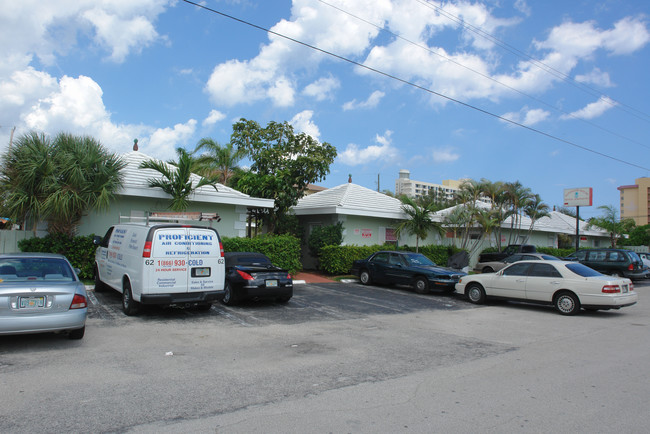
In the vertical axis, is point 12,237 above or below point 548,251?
below

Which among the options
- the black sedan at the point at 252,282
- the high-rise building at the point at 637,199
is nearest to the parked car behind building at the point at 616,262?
the black sedan at the point at 252,282

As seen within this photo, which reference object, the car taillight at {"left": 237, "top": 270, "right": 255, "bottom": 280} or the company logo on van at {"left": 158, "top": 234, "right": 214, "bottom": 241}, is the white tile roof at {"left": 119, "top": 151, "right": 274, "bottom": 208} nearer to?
the car taillight at {"left": 237, "top": 270, "right": 255, "bottom": 280}

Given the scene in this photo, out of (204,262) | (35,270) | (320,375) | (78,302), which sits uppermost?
(204,262)

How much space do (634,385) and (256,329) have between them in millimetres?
6286

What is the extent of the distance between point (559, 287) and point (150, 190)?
12.8 m

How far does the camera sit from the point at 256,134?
20453mm

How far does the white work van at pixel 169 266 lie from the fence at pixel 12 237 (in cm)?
560

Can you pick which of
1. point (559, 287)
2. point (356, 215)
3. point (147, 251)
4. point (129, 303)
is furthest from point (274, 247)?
point (559, 287)

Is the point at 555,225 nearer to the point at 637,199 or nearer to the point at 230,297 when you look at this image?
the point at 230,297

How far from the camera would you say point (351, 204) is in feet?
68.5

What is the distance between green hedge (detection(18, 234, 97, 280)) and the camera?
1311cm

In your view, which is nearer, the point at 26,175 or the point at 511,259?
the point at 26,175

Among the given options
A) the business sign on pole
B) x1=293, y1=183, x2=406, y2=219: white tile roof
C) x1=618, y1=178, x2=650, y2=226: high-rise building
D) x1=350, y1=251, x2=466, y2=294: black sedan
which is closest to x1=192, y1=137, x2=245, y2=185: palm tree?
x1=293, y1=183, x2=406, y2=219: white tile roof

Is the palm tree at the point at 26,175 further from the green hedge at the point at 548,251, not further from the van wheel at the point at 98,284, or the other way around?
the green hedge at the point at 548,251
